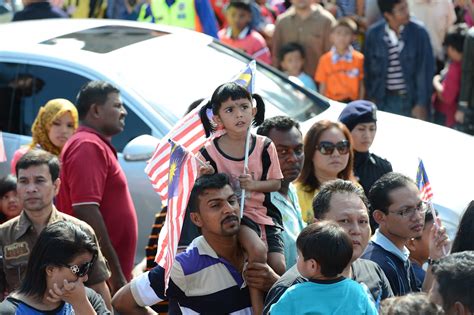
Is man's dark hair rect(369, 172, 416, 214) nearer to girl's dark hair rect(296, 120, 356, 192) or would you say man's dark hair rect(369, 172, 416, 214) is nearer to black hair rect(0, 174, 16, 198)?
girl's dark hair rect(296, 120, 356, 192)

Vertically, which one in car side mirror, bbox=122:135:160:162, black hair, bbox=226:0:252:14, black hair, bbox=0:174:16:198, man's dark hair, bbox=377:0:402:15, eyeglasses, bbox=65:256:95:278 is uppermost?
man's dark hair, bbox=377:0:402:15

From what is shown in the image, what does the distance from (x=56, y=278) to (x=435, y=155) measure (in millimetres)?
4071

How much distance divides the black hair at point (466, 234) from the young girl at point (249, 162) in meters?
0.89

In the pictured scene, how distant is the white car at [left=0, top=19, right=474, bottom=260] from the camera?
8391mm

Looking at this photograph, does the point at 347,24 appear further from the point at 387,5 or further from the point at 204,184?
the point at 204,184

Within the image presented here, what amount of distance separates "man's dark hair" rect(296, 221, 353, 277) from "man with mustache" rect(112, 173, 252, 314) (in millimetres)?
708

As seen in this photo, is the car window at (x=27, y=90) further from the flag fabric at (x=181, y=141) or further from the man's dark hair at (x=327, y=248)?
the man's dark hair at (x=327, y=248)

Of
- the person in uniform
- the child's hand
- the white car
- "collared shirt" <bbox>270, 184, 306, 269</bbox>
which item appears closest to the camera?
the child's hand

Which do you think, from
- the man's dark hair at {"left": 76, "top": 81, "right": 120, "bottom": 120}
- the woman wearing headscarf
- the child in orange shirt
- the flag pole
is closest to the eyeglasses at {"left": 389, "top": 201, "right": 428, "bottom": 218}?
the flag pole

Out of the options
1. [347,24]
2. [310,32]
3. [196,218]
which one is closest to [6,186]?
[196,218]

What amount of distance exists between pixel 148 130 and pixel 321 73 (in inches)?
155

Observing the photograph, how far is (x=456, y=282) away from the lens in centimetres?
465

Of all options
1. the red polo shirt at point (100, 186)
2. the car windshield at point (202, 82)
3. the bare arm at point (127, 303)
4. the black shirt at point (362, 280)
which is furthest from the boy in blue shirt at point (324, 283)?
the car windshield at point (202, 82)

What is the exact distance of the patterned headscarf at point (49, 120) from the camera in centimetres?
791
